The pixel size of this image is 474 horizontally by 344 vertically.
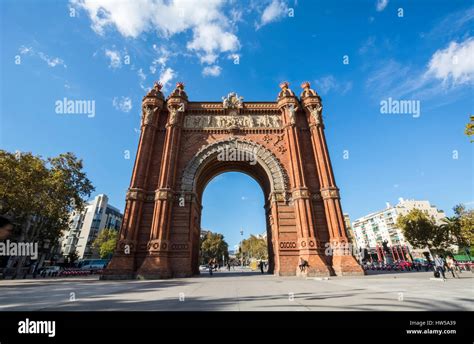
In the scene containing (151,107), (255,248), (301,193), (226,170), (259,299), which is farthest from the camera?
(255,248)

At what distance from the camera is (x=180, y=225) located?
18.7 metres

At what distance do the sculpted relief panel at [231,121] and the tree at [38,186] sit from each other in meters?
15.9

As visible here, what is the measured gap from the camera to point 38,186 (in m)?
22.2

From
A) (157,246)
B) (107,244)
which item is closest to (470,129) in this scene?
(157,246)

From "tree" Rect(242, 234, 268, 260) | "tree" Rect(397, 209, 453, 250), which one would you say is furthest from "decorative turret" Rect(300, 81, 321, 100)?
"tree" Rect(242, 234, 268, 260)

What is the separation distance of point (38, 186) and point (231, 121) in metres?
21.0

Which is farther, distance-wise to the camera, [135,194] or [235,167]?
[235,167]

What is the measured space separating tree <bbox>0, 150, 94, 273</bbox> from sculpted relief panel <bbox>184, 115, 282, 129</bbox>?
15.9 m

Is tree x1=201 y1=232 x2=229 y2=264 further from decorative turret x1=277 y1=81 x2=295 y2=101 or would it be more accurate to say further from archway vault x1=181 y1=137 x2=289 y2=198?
decorative turret x1=277 y1=81 x2=295 y2=101

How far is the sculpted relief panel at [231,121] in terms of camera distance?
22.8 m

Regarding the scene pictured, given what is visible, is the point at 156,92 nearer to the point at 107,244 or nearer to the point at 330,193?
the point at 330,193

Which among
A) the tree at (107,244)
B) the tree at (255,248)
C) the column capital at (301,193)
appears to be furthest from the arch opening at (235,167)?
the tree at (255,248)

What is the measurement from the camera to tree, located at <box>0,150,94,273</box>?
20188 mm
